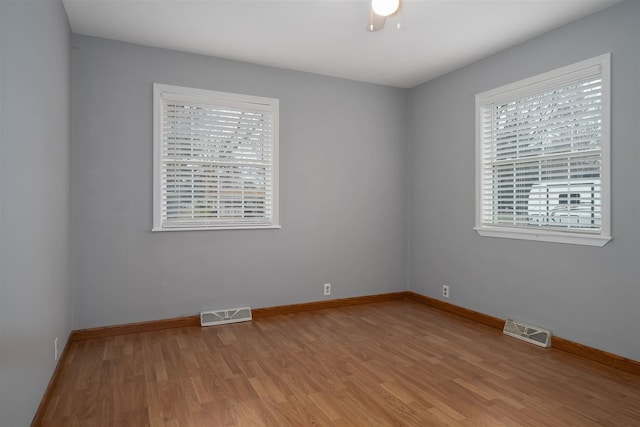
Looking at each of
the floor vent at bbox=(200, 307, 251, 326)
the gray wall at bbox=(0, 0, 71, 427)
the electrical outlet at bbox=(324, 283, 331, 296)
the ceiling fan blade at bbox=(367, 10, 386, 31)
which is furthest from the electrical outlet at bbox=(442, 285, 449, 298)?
the gray wall at bbox=(0, 0, 71, 427)

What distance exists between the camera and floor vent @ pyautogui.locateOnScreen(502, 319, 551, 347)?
337cm

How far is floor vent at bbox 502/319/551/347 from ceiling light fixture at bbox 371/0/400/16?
116 inches

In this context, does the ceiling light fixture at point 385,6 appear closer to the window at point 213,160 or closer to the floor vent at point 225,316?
the window at point 213,160

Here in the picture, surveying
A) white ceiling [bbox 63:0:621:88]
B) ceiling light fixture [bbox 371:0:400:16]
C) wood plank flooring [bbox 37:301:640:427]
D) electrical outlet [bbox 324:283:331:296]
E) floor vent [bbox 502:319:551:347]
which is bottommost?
wood plank flooring [bbox 37:301:640:427]

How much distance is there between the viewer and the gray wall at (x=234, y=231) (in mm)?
3541

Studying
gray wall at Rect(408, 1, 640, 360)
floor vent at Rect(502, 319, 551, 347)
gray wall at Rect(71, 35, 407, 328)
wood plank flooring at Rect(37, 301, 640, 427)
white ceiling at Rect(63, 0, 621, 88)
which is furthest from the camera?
gray wall at Rect(71, 35, 407, 328)

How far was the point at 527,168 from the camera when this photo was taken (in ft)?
11.9

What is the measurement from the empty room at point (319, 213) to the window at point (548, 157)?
0.02 meters

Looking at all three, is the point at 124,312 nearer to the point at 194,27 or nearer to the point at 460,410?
the point at 194,27

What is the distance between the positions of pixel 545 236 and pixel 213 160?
10.6 feet

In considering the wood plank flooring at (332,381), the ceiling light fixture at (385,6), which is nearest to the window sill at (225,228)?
the wood plank flooring at (332,381)

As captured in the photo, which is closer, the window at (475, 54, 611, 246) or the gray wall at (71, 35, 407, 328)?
the window at (475, 54, 611, 246)

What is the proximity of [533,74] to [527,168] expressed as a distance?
2.81 ft

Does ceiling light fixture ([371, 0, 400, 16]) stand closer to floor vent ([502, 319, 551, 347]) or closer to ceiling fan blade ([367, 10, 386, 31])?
ceiling fan blade ([367, 10, 386, 31])
